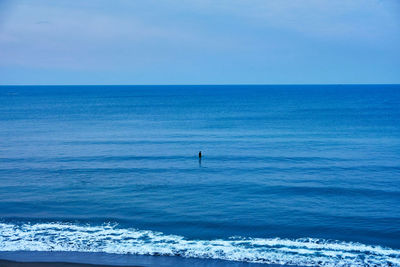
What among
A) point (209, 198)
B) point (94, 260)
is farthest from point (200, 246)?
point (209, 198)

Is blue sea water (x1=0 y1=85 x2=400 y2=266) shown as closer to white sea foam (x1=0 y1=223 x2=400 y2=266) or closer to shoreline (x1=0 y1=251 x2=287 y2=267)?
white sea foam (x1=0 y1=223 x2=400 y2=266)

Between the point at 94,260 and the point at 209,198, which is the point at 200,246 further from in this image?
the point at 209,198

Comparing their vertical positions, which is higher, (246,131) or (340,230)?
(246,131)

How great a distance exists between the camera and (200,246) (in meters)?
22.2

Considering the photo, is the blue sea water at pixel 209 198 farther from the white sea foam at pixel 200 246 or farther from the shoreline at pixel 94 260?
the shoreline at pixel 94 260

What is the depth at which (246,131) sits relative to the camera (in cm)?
6375

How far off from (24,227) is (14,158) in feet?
70.4

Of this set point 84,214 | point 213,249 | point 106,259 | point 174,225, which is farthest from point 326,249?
point 84,214

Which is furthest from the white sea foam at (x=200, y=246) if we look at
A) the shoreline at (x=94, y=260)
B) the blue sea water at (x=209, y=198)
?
the shoreline at (x=94, y=260)

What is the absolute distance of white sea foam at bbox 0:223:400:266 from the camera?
810 inches

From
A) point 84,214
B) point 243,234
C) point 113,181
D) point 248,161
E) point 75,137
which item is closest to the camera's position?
point 243,234

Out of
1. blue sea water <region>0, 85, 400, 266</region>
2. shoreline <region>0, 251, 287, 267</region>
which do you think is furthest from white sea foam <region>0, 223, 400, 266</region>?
shoreline <region>0, 251, 287, 267</region>

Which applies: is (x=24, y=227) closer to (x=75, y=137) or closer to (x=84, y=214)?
(x=84, y=214)

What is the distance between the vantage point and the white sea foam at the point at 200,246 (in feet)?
67.5
